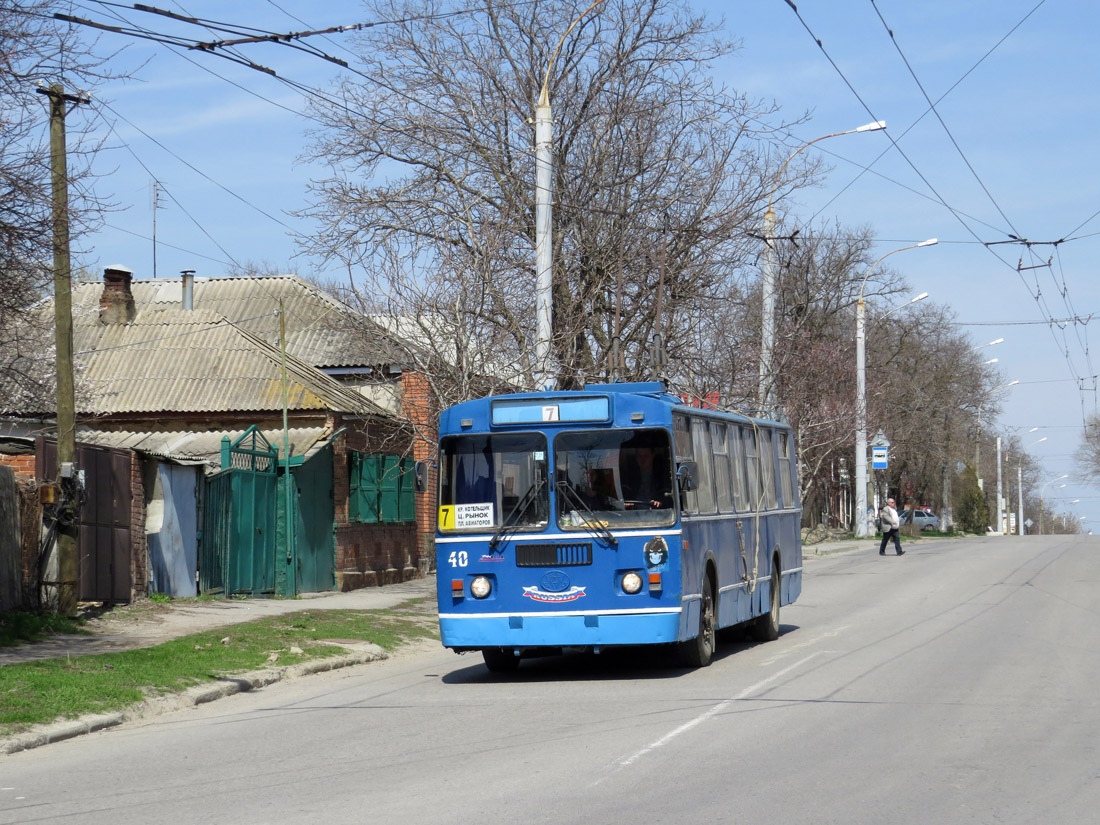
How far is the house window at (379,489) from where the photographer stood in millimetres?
26688

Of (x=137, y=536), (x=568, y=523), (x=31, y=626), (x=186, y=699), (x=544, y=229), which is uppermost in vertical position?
(x=544, y=229)

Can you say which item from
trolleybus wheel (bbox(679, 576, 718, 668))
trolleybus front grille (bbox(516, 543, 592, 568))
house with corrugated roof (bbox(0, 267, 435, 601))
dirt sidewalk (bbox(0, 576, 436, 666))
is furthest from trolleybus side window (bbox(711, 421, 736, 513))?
dirt sidewalk (bbox(0, 576, 436, 666))

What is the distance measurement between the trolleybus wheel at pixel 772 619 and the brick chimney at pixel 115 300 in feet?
61.5

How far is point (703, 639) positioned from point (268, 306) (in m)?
26.7

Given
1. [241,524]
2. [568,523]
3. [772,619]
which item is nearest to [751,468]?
[772,619]

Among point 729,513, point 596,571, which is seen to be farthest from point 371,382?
point 596,571

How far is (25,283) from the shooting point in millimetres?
14188

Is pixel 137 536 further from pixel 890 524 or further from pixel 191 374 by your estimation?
pixel 890 524

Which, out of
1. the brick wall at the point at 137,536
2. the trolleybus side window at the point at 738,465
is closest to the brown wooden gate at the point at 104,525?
the brick wall at the point at 137,536

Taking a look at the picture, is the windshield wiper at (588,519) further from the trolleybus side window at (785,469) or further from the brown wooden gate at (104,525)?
the brown wooden gate at (104,525)

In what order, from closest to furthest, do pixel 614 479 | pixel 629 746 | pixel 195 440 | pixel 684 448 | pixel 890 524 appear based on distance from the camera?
pixel 629 746, pixel 614 479, pixel 684 448, pixel 195 440, pixel 890 524

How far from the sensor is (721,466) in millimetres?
15555

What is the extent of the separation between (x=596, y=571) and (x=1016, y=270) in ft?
73.1

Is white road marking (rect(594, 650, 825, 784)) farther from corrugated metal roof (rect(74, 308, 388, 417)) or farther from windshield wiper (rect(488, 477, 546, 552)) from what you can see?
corrugated metal roof (rect(74, 308, 388, 417))
